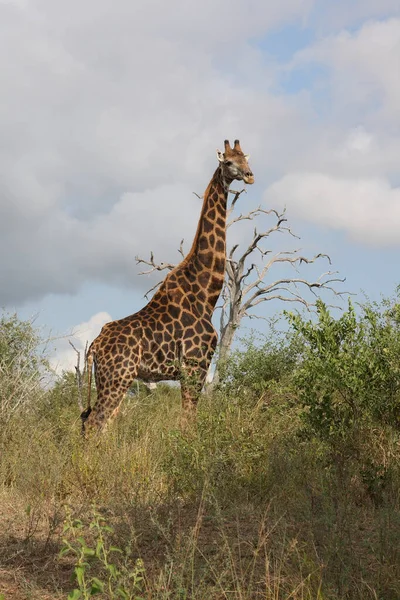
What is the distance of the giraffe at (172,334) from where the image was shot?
1109 centimetres

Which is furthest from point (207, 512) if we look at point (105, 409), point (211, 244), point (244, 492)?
point (211, 244)

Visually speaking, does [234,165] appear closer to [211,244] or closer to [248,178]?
[248,178]

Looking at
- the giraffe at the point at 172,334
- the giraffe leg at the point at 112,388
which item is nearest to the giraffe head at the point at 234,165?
the giraffe at the point at 172,334

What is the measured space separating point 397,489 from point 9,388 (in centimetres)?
644

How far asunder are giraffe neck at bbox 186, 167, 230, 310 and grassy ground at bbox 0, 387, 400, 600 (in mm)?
1939

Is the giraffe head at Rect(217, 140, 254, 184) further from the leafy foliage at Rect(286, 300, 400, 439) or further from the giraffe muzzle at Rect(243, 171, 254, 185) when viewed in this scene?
the leafy foliage at Rect(286, 300, 400, 439)

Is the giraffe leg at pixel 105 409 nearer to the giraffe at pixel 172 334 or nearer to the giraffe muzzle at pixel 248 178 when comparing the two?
the giraffe at pixel 172 334

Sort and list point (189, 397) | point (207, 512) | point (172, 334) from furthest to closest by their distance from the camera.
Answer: point (172, 334) → point (189, 397) → point (207, 512)

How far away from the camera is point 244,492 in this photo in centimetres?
790

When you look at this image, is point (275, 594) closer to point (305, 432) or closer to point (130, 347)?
point (305, 432)

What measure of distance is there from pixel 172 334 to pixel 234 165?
2.74 meters

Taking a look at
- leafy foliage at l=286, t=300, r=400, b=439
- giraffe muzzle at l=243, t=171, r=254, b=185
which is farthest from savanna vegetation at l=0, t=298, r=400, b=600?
giraffe muzzle at l=243, t=171, r=254, b=185

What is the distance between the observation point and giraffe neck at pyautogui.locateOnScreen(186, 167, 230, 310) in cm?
1188

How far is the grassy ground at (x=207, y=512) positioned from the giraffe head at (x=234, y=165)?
3338 millimetres
